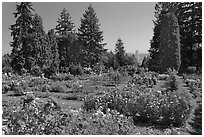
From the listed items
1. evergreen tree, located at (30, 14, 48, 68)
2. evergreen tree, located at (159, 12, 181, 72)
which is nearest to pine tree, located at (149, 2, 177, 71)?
evergreen tree, located at (159, 12, 181, 72)

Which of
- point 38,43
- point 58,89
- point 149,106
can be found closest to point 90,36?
point 38,43

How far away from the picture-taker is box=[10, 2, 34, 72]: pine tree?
1809 cm

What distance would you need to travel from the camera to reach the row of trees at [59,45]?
18156 mm

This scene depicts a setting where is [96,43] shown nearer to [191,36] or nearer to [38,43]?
[38,43]

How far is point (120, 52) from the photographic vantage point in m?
23.9

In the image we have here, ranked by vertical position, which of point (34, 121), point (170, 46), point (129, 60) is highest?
point (170, 46)

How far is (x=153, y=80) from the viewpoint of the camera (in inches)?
398

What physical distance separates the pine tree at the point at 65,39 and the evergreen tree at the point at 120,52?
4350 mm

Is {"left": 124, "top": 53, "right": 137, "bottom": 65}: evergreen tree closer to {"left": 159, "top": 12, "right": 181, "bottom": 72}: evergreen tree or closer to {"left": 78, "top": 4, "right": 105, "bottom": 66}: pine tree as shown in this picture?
{"left": 78, "top": 4, "right": 105, "bottom": 66}: pine tree

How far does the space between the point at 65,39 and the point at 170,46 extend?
11.5 m

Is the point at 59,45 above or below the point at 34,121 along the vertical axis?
above

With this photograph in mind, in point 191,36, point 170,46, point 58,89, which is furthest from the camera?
point 191,36

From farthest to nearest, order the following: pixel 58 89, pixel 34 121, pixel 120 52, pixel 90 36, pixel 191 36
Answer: pixel 120 52, pixel 90 36, pixel 191 36, pixel 58 89, pixel 34 121

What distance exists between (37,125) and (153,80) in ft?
22.0
